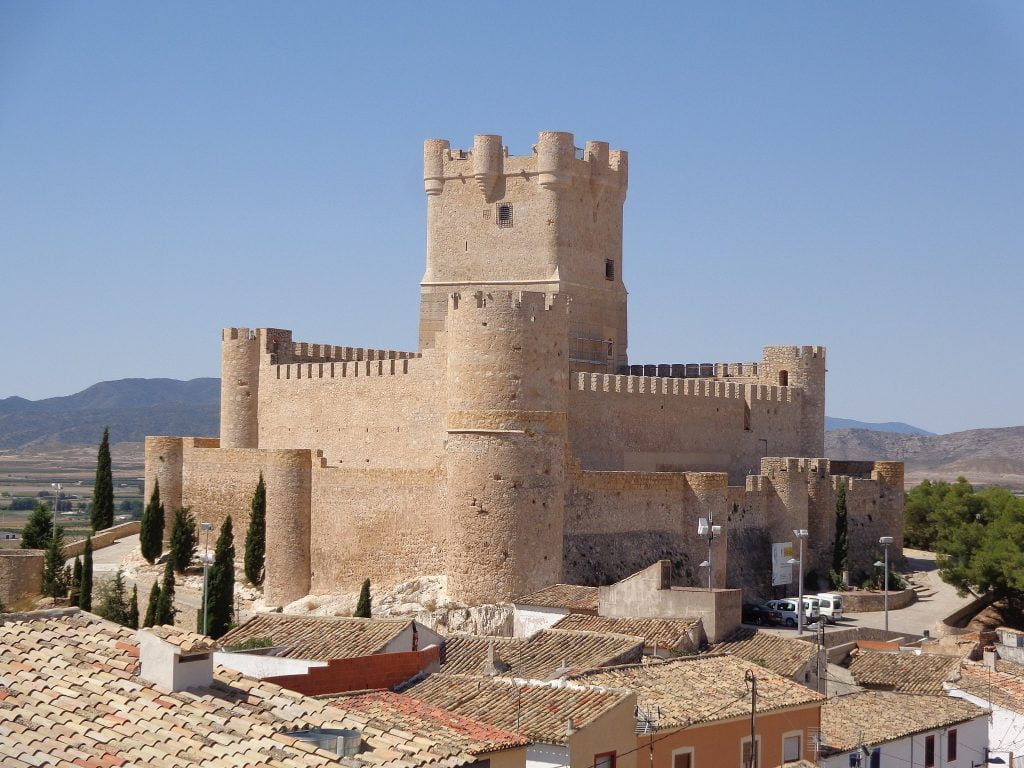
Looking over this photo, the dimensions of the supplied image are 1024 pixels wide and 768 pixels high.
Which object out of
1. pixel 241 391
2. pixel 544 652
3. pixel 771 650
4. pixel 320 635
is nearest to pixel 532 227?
pixel 241 391

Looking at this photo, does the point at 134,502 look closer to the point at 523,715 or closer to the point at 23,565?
the point at 23,565

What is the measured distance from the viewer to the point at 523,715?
53.4 ft

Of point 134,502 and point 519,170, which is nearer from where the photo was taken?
point 519,170

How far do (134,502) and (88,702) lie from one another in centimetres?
11029

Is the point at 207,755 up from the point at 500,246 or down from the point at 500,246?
down

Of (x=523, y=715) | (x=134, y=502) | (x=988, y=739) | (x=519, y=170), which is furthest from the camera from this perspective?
(x=134, y=502)

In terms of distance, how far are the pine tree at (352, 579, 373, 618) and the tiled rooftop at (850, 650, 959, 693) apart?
874cm

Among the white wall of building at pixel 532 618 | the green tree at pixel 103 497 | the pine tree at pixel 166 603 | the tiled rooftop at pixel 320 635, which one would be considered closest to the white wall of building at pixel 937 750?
the tiled rooftop at pixel 320 635

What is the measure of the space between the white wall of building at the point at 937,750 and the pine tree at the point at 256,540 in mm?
17488

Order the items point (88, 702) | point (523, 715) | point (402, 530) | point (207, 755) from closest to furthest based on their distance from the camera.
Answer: point (207, 755)
point (88, 702)
point (523, 715)
point (402, 530)

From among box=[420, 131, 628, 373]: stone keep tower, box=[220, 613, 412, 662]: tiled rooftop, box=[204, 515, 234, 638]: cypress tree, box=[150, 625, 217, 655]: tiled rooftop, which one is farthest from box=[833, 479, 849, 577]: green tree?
box=[150, 625, 217, 655]: tiled rooftop

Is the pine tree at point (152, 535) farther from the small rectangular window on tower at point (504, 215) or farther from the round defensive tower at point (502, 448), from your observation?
the round defensive tower at point (502, 448)

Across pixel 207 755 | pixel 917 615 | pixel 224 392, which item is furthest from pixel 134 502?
pixel 207 755

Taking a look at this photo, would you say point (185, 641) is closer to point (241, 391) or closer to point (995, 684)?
point (995, 684)
